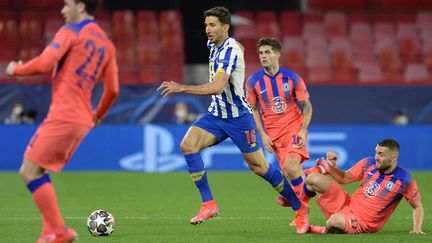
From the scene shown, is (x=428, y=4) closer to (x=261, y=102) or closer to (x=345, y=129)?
(x=345, y=129)

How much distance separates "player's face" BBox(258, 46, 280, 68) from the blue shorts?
89cm

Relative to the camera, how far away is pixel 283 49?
21.4 m

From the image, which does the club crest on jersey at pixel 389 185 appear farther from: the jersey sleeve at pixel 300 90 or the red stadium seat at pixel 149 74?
the red stadium seat at pixel 149 74

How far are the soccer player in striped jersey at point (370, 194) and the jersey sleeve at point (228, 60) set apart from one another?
123cm

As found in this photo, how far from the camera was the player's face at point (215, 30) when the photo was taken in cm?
869

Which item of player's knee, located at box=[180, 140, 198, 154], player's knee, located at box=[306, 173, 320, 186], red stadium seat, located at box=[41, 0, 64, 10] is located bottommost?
player's knee, located at box=[306, 173, 320, 186]

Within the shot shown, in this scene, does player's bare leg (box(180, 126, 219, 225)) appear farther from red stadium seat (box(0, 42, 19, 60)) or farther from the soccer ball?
red stadium seat (box(0, 42, 19, 60))

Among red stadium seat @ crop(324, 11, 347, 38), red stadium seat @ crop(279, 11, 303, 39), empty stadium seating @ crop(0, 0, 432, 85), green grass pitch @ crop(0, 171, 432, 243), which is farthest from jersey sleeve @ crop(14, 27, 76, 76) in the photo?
Answer: red stadium seat @ crop(324, 11, 347, 38)

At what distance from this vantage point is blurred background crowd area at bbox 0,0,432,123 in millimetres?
18391

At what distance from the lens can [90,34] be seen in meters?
6.51

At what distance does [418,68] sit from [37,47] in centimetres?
890

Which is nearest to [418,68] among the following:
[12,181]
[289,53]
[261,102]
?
[289,53]

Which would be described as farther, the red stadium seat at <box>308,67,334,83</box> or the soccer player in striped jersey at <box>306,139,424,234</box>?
the red stadium seat at <box>308,67,334,83</box>

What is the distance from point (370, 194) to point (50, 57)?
140 inches
